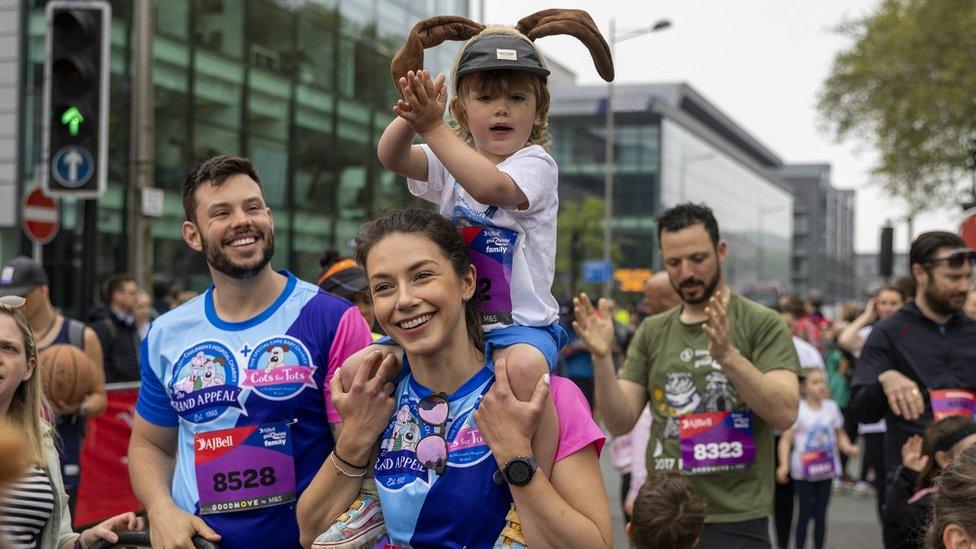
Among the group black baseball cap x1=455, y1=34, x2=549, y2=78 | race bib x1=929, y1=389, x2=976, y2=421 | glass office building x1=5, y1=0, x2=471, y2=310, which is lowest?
race bib x1=929, y1=389, x2=976, y2=421

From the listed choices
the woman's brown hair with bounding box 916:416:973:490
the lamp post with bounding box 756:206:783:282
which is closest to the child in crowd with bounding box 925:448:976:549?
the woman's brown hair with bounding box 916:416:973:490

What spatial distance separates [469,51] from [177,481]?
1.65 m

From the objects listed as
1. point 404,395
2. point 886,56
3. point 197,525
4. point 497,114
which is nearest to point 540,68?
point 497,114

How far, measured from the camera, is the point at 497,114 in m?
2.79

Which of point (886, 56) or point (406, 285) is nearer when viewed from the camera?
point (406, 285)

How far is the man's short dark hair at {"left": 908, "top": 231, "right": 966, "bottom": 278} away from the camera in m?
5.11

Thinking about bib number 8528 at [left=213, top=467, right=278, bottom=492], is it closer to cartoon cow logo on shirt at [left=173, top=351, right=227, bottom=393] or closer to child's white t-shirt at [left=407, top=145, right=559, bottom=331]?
cartoon cow logo on shirt at [left=173, top=351, right=227, bottom=393]

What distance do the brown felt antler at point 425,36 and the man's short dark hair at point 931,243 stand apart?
303cm

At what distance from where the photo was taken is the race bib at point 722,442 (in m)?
4.72

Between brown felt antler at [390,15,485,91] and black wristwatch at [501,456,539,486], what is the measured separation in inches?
36.3

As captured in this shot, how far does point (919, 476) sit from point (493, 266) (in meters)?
2.74

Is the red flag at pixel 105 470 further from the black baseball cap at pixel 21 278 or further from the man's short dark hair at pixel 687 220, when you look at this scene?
the man's short dark hair at pixel 687 220

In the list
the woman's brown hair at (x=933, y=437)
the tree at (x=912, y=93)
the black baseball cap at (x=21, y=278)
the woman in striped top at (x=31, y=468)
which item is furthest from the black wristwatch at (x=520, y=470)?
the tree at (x=912, y=93)

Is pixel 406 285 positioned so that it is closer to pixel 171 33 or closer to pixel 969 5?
pixel 171 33
